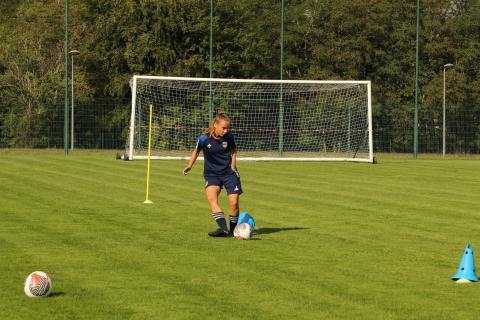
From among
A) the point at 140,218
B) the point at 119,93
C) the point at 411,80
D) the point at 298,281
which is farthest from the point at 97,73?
the point at 298,281

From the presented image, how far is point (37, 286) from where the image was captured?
1058 cm

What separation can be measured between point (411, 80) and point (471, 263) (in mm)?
66050

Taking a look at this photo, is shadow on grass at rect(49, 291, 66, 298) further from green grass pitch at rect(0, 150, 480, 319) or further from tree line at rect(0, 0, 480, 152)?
tree line at rect(0, 0, 480, 152)

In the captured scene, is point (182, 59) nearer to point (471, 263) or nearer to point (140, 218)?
point (140, 218)

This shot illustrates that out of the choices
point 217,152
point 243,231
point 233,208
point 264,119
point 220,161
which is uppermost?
point 264,119

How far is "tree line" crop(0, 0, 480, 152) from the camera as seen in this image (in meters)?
62.1

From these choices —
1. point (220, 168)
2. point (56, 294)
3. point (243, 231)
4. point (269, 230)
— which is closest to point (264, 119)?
point (269, 230)

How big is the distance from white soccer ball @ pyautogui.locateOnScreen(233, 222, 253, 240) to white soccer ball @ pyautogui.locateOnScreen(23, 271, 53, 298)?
215 inches

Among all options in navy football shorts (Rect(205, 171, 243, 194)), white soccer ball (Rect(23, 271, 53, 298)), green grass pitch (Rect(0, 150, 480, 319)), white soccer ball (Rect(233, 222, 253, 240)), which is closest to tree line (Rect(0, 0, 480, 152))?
green grass pitch (Rect(0, 150, 480, 319))

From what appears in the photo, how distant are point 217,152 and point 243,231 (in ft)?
4.37

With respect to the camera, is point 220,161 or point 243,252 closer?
point 243,252

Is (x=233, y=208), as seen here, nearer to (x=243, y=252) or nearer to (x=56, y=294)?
(x=243, y=252)

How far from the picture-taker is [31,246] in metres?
14.6

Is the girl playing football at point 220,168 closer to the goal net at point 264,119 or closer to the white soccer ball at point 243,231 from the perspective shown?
the white soccer ball at point 243,231
